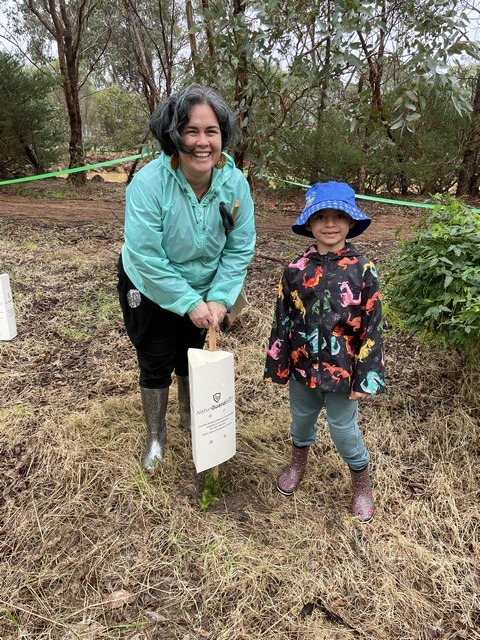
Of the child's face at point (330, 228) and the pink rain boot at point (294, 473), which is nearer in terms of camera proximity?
the child's face at point (330, 228)

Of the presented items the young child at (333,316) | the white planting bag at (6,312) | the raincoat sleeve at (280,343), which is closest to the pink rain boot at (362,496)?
the young child at (333,316)

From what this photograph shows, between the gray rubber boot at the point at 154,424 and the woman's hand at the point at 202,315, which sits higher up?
the woman's hand at the point at 202,315

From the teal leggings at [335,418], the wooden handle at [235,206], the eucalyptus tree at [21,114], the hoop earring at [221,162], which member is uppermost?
the eucalyptus tree at [21,114]

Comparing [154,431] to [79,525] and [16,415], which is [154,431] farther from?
[16,415]

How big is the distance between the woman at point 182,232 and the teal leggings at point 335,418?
456mm

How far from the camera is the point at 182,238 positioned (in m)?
1.87

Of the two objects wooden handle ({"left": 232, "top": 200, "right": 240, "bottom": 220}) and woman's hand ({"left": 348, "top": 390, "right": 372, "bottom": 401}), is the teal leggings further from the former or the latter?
wooden handle ({"left": 232, "top": 200, "right": 240, "bottom": 220})

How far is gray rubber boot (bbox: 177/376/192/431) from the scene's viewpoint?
8.25ft

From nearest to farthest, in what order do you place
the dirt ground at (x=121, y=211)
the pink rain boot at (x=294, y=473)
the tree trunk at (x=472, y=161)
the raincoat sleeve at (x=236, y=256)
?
the raincoat sleeve at (x=236, y=256), the pink rain boot at (x=294, y=473), the dirt ground at (x=121, y=211), the tree trunk at (x=472, y=161)

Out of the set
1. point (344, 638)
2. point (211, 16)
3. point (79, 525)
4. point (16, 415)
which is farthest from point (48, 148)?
point (344, 638)

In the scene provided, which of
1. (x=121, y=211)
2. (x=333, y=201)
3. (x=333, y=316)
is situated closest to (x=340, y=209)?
(x=333, y=201)

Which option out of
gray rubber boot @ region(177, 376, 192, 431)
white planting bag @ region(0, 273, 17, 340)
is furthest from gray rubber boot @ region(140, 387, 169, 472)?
white planting bag @ region(0, 273, 17, 340)

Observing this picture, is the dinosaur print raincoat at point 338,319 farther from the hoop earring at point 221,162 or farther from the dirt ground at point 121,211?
the dirt ground at point 121,211

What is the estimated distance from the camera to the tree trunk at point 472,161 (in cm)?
853
